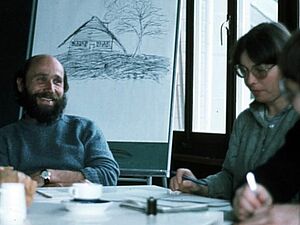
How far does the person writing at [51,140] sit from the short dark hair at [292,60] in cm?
160

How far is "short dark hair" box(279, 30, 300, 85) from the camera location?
119 centimetres

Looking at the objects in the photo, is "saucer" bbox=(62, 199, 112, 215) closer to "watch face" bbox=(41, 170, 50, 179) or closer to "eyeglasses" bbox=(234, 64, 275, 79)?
"eyeglasses" bbox=(234, 64, 275, 79)

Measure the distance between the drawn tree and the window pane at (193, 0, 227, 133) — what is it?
1.30 feet

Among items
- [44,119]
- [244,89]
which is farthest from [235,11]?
[44,119]

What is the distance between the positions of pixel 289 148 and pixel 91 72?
2209 mm

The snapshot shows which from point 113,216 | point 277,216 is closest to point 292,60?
point 277,216

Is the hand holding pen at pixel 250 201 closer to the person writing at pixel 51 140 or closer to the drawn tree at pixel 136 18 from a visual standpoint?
the person writing at pixel 51 140

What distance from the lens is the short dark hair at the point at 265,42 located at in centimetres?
206

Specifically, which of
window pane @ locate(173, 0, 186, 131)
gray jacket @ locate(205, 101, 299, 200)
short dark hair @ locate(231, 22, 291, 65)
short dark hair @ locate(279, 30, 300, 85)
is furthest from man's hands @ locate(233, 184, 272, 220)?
window pane @ locate(173, 0, 186, 131)

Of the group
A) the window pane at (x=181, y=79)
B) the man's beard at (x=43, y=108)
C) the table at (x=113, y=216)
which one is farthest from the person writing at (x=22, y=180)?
the window pane at (x=181, y=79)

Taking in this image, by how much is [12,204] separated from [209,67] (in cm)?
260

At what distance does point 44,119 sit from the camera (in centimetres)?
299

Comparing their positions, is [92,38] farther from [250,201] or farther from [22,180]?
[250,201]

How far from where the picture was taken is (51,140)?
2912 mm
